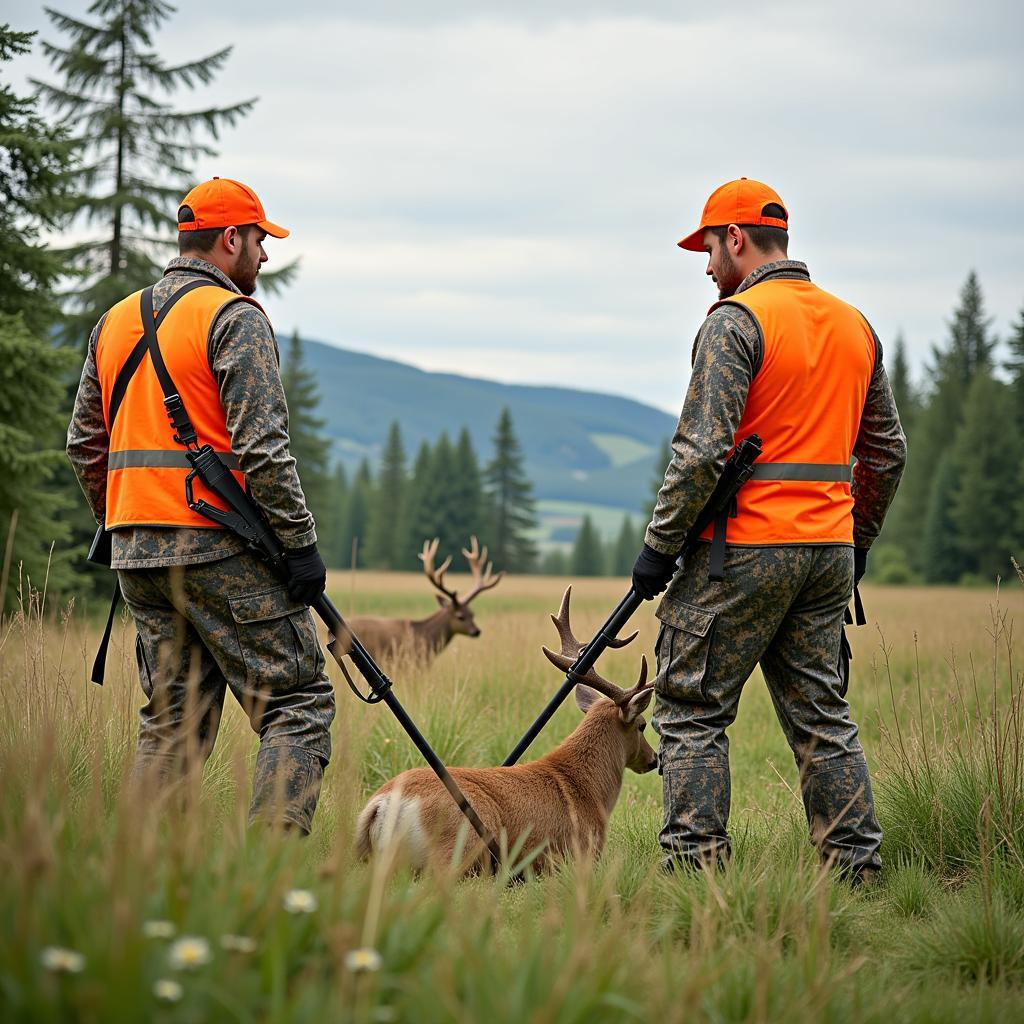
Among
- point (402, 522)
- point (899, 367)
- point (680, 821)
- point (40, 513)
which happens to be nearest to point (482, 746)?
point (680, 821)

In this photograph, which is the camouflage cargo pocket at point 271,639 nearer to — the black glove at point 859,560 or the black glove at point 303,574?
the black glove at point 303,574

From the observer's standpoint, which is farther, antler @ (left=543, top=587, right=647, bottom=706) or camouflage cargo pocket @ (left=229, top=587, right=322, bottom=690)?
antler @ (left=543, top=587, right=647, bottom=706)

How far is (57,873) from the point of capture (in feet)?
8.48

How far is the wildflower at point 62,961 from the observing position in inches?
84.7

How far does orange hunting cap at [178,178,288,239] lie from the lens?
195 inches

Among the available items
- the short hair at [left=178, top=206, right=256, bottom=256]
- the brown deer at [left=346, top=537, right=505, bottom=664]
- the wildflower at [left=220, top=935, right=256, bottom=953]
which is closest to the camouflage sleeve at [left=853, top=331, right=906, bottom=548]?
the short hair at [left=178, top=206, right=256, bottom=256]

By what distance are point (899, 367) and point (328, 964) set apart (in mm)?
75249

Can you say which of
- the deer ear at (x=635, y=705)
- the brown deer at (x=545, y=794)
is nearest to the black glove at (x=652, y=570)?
the brown deer at (x=545, y=794)

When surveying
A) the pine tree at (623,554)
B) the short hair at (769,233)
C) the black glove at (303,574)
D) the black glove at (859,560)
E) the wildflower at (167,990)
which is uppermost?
the short hair at (769,233)

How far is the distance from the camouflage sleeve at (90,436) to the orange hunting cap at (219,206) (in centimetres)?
66

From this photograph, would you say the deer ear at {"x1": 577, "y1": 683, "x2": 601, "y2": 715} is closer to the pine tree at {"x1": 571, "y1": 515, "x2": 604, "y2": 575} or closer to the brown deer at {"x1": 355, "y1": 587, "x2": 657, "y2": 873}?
the brown deer at {"x1": 355, "y1": 587, "x2": 657, "y2": 873}

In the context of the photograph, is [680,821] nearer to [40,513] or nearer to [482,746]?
[482,746]

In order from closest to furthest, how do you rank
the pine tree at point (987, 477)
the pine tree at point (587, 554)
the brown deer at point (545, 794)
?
the brown deer at point (545, 794) → the pine tree at point (987, 477) → the pine tree at point (587, 554)

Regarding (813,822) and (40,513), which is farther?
(40,513)
